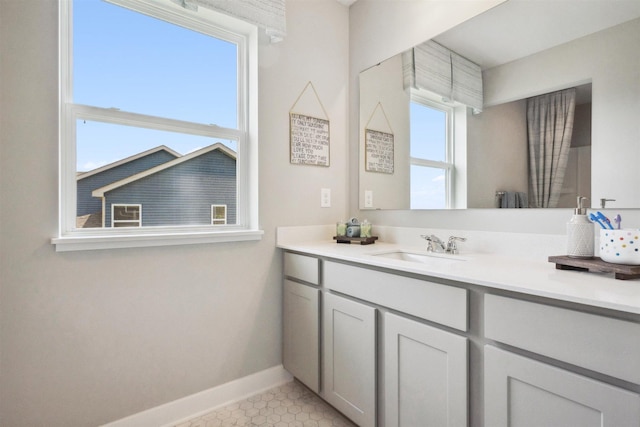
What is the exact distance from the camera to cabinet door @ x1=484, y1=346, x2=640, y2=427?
30.5 inches

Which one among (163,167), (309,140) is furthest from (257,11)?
(163,167)

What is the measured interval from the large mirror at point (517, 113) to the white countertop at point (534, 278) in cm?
33

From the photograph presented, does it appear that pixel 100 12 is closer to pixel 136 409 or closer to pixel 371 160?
pixel 371 160

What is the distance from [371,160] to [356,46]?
0.83m

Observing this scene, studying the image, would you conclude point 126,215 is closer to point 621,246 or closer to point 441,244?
point 441,244

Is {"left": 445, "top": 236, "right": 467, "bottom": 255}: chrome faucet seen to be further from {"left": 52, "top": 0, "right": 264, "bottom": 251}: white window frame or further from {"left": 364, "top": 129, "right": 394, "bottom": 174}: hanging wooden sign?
{"left": 52, "top": 0, "right": 264, "bottom": 251}: white window frame

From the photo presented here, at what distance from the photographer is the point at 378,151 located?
2.17 m

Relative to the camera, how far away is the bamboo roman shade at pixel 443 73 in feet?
5.34

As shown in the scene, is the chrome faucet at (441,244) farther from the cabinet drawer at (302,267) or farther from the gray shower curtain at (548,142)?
the cabinet drawer at (302,267)

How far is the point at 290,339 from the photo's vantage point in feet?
6.46

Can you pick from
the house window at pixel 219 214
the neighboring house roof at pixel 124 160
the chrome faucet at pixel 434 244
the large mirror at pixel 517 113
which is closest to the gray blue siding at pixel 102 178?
the neighboring house roof at pixel 124 160

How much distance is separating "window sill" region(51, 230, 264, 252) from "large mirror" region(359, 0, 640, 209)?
37.8 inches

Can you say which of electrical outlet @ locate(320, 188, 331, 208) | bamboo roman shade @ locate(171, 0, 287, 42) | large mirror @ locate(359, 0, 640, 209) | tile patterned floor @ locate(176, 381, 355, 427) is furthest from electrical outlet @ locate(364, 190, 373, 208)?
tile patterned floor @ locate(176, 381, 355, 427)

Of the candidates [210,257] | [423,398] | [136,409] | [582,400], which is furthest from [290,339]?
[582,400]
